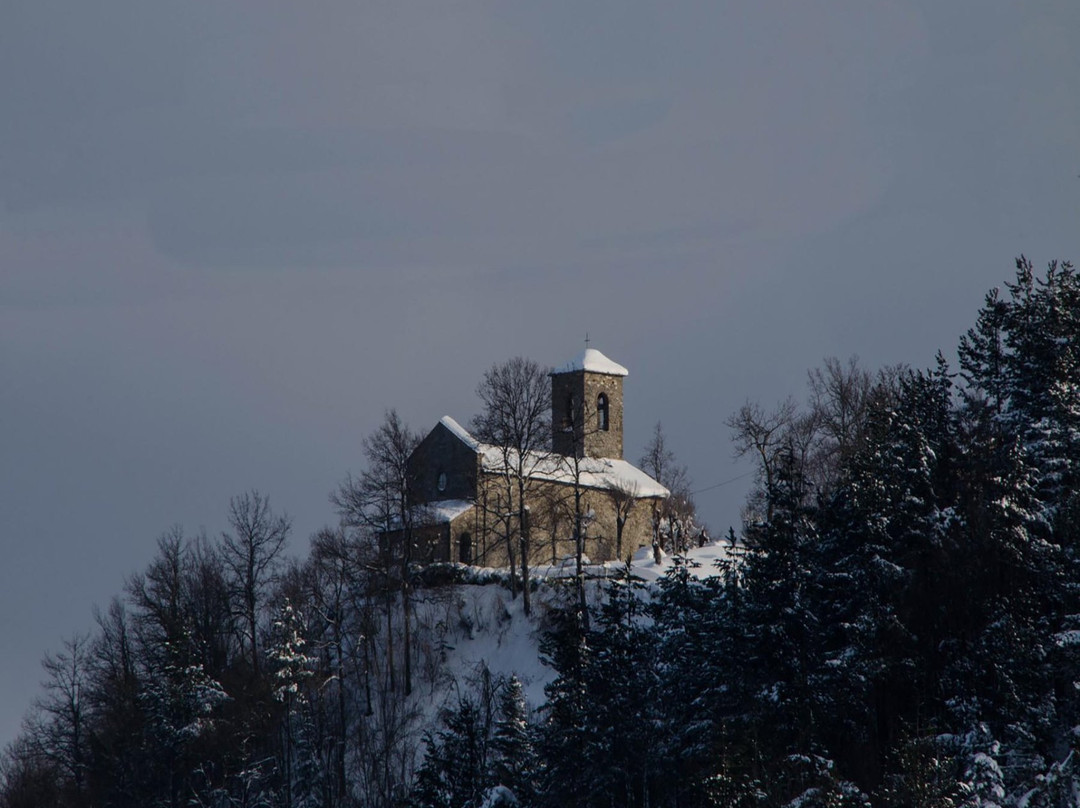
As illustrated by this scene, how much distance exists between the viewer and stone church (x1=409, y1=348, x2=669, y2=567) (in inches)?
1954

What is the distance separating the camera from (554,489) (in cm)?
5266

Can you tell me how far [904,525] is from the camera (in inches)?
1056

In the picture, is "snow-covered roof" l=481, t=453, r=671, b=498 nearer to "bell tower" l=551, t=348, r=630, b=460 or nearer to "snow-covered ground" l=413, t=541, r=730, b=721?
"bell tower" l=551, t=348, r=630, b=460

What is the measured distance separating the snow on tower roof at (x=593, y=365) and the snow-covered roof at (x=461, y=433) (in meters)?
6.69

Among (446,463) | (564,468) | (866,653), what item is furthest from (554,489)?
(866,653)

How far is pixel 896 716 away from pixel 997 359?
381 inches

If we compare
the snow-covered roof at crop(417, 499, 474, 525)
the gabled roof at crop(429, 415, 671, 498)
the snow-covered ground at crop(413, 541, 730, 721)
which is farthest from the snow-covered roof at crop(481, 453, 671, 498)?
the snow-covered ground at crop(413, 541, 730, 721)

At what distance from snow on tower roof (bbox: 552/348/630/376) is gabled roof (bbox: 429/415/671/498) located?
3.70 m

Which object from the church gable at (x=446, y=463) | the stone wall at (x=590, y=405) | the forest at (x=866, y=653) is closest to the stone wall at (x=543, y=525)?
the church gable at (x=446, y=463)

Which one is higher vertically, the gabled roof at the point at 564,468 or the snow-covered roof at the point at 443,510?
the gabled roof at the point at 564,468

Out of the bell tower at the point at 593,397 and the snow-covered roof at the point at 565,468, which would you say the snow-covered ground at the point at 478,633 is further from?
the bell tower at the point at 593,397

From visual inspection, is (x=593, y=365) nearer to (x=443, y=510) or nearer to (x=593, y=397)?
(x=593, y=397)

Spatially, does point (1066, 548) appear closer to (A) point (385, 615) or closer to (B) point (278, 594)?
(A) point (385, 615)

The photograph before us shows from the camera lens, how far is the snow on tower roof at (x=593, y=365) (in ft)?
192
